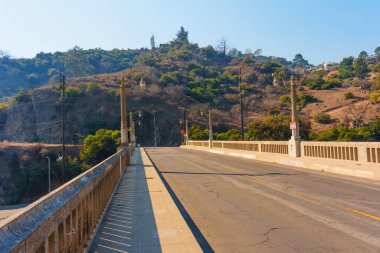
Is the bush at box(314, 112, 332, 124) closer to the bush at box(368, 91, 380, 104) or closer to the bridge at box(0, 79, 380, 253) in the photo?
the bush at box(368, 91, 380, 104)

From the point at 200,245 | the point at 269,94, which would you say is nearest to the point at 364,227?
the point at 200,245

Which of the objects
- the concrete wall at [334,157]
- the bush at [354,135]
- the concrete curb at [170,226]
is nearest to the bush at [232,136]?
the bush at [354,135]

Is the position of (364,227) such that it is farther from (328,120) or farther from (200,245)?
(328,120)

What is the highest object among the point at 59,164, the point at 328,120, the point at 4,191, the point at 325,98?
the point at 325,98

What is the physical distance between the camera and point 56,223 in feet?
14.2

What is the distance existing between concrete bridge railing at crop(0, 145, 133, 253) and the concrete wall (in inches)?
516

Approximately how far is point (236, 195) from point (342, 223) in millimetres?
4896

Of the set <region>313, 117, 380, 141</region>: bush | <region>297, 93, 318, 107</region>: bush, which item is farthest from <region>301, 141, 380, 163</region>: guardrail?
<region>297, 93, 318, 107</region>: bush

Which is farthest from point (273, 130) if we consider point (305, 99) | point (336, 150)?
point (305, 99)

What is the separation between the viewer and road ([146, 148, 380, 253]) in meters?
6.96

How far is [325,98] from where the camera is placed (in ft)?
389

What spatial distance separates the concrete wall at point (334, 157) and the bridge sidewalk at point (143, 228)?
9607 millimetres

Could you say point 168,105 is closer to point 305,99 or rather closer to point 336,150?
point 305,99

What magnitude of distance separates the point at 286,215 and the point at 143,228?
3.45 meters
